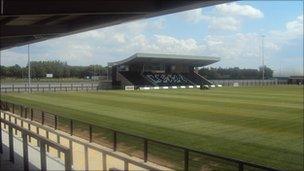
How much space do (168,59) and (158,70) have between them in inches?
242

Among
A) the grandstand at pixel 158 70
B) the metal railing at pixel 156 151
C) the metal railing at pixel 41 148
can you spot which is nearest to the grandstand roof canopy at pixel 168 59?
the grandstand at pixel 158 70

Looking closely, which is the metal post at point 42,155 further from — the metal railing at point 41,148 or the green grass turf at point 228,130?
the green grass turf at point 228,130

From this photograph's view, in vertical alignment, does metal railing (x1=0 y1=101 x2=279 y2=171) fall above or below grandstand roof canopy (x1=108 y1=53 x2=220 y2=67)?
below

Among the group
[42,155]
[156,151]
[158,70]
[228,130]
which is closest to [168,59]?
[158,70]

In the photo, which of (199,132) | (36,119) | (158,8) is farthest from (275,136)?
(36,119)

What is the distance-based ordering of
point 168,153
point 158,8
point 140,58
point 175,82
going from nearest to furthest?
1. point 158,8
2. point 168,153
3. point 140,58
4. point 175,82

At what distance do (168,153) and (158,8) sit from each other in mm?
4705

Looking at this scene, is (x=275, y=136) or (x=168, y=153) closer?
(x=168, y=153)

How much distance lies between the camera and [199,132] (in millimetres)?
24219

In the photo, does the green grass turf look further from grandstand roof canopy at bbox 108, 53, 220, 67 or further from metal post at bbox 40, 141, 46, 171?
grandstand roof canopy at bbox 108, 53, 220, 67

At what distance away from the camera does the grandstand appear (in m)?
100

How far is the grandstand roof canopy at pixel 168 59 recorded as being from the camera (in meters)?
98.6

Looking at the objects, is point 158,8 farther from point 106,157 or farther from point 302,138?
point 302,138

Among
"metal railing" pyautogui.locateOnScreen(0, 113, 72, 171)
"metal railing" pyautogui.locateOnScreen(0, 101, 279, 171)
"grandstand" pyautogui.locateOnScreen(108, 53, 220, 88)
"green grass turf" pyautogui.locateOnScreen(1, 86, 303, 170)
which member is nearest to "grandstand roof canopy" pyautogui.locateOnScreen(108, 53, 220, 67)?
"grandstand" pyautogui.locateOnScreen(108, 53, 220, 88)
